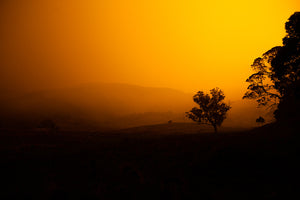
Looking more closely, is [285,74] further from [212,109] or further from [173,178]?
[173,178]

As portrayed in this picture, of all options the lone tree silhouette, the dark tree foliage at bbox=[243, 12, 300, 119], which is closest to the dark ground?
the dark tree foliage at bbox=[243, 12, 300, 119]

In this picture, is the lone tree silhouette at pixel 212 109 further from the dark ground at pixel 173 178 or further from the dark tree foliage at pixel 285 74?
the dark ground at pixel 173 178

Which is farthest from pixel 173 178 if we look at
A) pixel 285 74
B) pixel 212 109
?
pixel 212 109

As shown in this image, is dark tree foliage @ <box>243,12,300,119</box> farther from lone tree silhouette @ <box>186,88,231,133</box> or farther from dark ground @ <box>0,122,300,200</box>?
dark ground @ <box>0,122,300,200</box>

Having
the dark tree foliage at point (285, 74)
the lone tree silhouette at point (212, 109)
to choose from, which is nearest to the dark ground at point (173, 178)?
the dark tree foliage at point (285, 74)

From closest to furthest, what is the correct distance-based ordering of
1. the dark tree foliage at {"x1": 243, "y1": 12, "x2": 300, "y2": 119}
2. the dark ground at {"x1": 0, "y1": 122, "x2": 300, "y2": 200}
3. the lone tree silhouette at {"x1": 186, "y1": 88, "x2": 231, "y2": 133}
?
1. the dark ground at {"x1": 0, "y1": 122, "x2": 300, "y2": 200}
2. the dark tree foliage at {"x1": 243, "y1": 12, "x2": 300, "y2": 119}
3. the lone tree silhouette at {"x1": 186, "y1": 88, "x2": 231, "y2": 133}

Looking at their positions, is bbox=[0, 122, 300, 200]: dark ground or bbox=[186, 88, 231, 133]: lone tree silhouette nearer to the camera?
bbox=[0, 122, 300, 200]: dark ground

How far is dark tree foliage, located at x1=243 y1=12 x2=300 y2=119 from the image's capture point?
77.9 feet

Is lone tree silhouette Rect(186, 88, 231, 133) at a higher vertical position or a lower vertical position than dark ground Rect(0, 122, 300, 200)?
higher

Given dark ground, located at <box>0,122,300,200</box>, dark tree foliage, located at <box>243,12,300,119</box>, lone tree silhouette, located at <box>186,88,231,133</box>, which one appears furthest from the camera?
lone tree silhouette, located at <box>186,88,231,133</box>

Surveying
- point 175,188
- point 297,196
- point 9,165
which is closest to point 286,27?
point 297,196

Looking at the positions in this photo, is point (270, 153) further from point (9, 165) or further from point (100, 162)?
point (9, 165)

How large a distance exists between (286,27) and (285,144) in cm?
2104

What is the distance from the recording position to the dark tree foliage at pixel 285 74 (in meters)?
23.8
